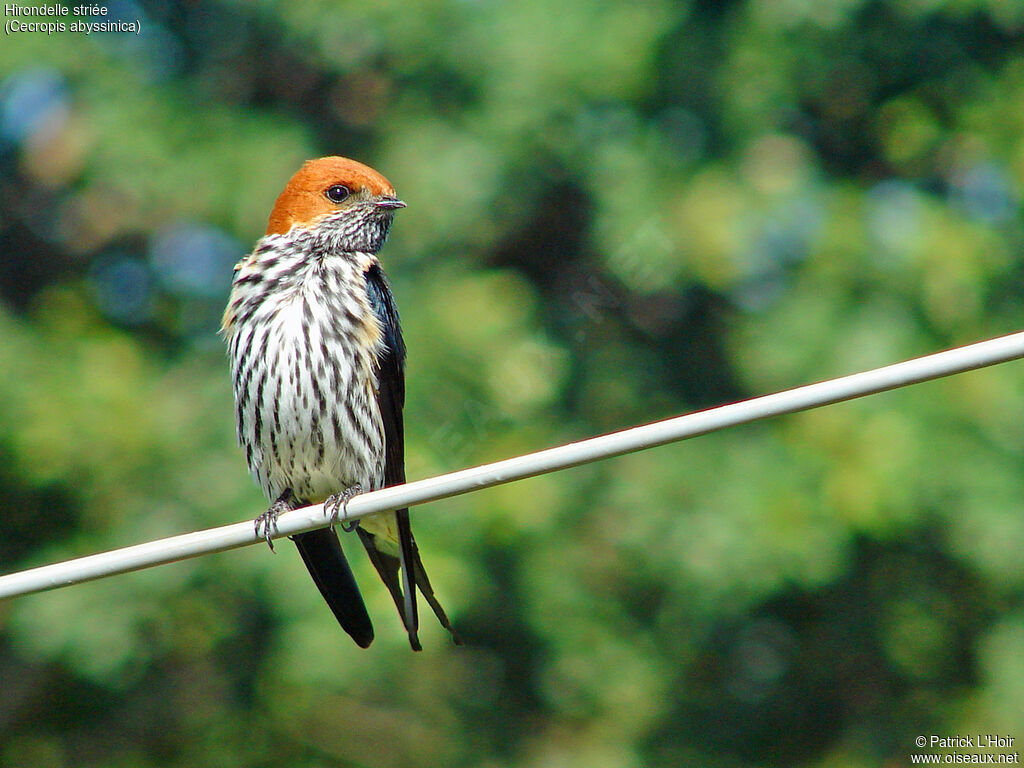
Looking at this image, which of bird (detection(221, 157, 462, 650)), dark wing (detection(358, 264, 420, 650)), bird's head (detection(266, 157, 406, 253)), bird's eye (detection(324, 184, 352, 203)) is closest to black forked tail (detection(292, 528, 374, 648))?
bird (detection(221, 157, 462, 650))

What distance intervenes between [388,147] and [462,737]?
3593 millimetres

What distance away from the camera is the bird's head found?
4566mm

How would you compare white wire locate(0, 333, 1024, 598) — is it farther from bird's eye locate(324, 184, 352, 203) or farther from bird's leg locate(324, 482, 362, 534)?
bird's eye locate(324, 184, 352, 203)

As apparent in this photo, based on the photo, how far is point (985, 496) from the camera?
664 centimetres

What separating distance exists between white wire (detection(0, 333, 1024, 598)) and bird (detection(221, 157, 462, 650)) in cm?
129

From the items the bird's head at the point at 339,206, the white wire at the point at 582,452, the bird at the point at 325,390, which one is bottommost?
the white wire at the point at 582,452

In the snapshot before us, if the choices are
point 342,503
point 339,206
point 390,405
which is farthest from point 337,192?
point 342,503

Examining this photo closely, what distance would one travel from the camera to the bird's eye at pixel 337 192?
4.65 m

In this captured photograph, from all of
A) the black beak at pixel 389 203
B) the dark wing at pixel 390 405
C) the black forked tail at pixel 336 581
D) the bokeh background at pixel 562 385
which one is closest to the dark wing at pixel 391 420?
the dark wing at pixel 390 405

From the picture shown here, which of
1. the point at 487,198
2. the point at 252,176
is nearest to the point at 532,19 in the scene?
the point at 487,198

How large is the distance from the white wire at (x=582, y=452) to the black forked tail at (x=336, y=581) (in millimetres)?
1408

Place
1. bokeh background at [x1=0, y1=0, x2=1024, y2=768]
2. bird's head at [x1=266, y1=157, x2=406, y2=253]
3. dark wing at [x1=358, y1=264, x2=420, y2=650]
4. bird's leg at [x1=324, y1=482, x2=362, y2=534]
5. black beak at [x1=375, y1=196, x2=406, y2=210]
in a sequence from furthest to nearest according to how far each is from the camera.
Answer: bokeh background at [x1=0, y1=0, x2=1024, y2=768]
black beak at [x1=375, y1=196, x2=406, y2=210]
bird's head at [x1=266, y1=157, x2=406, y2=253]
dark wing at [x1=358, y1=264, x2=420, y2=650]
bird's leg at [x1=324, y1=482, x2=362, y2=534]

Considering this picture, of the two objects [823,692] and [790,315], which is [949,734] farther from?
[790,315]

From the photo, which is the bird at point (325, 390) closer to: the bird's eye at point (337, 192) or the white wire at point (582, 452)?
the bird's eye at point (337, 192)
